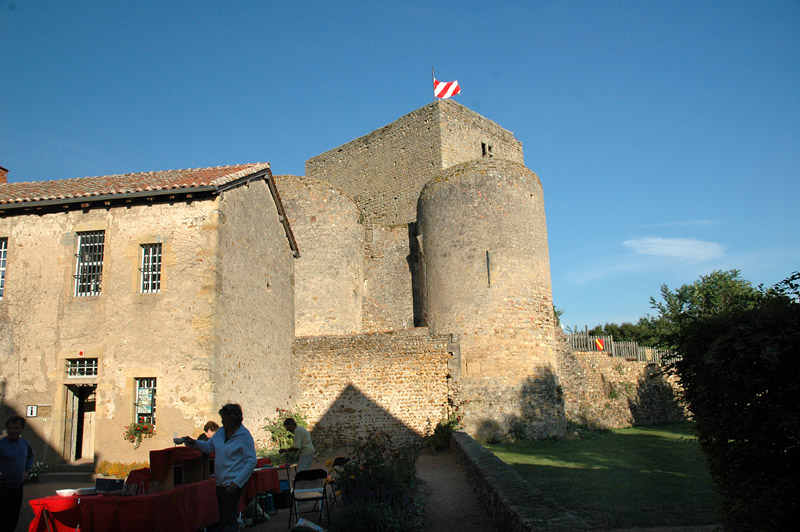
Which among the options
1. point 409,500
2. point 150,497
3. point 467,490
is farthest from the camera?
point 467,490

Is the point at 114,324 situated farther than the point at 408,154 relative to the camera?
No

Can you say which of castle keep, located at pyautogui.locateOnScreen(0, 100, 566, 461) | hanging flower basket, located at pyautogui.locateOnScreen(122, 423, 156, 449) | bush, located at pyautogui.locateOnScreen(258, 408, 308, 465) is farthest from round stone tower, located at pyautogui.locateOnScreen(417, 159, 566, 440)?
hanging flower basket, located at pyautogui.locateOnScreen(122, 423, 156, 449)

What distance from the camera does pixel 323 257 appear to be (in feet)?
63.4

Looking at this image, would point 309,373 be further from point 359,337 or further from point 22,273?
point 22,273

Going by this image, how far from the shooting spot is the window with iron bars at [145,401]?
1158cm

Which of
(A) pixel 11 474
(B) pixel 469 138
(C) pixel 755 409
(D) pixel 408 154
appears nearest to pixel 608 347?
(B) pixel 469 138

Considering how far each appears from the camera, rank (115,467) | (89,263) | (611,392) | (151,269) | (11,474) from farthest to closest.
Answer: (611,392) → (89,263) → (151,269) → (115,467) → (11,474)

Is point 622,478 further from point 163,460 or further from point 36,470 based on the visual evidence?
point 36,470

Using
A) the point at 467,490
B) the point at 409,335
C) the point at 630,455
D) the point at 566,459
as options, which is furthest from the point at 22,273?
the point at 630,455

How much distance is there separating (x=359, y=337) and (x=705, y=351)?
11.6 meters

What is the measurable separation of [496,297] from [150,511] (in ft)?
41.4

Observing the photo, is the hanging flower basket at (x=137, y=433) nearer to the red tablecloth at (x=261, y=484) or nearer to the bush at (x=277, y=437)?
the bush at (x=277, y=437)

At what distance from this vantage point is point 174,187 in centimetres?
1229

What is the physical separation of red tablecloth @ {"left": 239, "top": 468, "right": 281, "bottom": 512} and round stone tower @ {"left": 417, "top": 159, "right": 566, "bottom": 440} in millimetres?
8215
